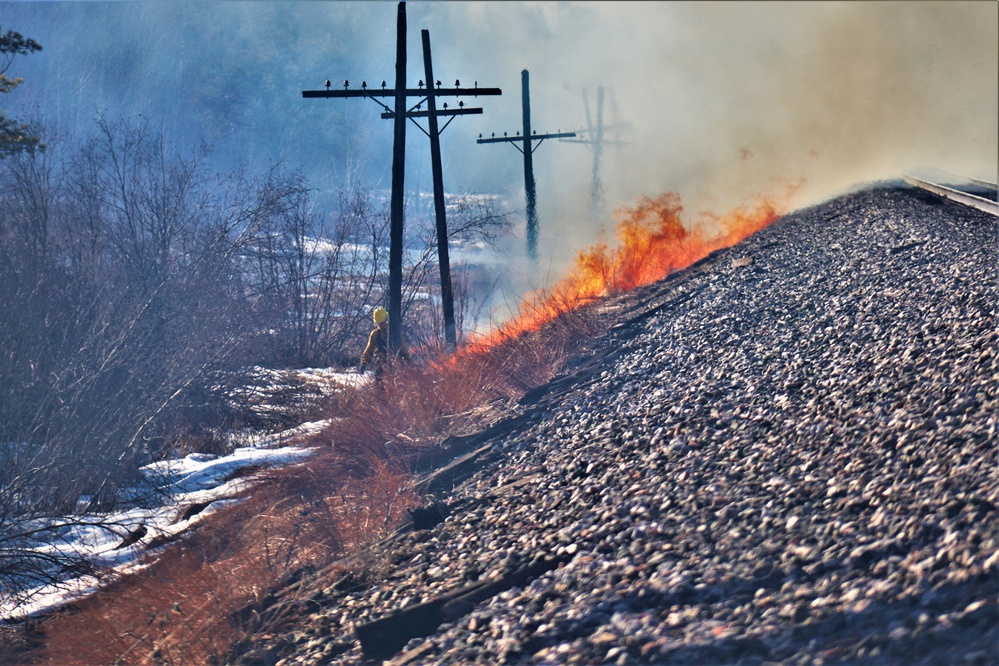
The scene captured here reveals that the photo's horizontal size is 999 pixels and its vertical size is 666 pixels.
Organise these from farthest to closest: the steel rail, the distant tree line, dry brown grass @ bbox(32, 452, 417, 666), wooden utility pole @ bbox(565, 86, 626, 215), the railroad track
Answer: wooden utility pole @ bbox(565, 86, 626, 215)
the railroad track
the steel rail
the distant tree line
dry brown grass @ bbox(32, 452, 417, 666)

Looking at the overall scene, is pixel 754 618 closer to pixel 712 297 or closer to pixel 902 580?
pixel 902 580

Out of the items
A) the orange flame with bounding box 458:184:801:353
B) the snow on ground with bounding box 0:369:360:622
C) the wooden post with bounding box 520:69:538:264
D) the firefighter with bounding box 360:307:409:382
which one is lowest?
the snow on ground with bounding box 0:369:360:622

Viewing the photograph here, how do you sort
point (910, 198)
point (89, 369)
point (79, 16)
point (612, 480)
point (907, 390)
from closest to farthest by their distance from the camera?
1. point (907, 390)
2. point (612, 480)
3. point (89, 369)
4. point (910, 198)
5. point (79, 16)

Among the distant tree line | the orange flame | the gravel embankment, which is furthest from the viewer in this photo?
the orange flame

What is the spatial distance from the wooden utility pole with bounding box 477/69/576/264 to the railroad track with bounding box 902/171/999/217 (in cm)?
1326

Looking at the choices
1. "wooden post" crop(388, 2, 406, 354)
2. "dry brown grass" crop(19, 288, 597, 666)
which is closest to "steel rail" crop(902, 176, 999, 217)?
"dry brown grass" crop(19, 288, 597, 666)

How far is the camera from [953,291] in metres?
8.54

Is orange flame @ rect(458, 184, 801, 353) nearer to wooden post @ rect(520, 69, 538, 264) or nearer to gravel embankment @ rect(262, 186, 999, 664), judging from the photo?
wooden post @ rect(520, 69, 538, 264)

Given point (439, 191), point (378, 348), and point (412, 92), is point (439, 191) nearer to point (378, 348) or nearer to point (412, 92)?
point (412, 92)

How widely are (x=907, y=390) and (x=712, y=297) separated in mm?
6844

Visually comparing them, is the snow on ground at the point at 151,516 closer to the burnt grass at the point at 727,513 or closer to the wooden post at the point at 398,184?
the burnt grass at the point at 727,513

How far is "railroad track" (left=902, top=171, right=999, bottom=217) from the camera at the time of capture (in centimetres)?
1434

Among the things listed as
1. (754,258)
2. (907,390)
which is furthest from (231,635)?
(754,258)

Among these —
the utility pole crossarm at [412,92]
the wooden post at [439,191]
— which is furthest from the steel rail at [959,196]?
the wooden post at [439,191]
